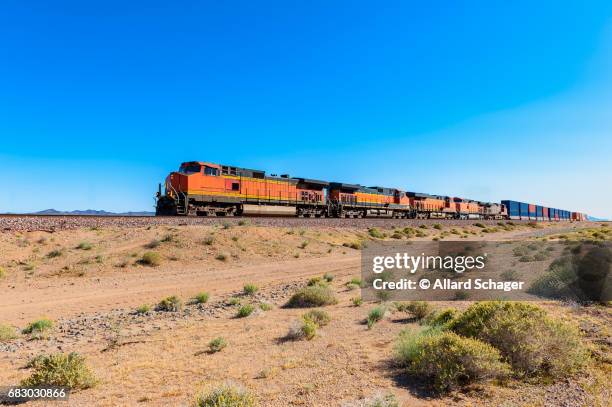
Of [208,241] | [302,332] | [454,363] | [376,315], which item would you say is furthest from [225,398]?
[208,241]

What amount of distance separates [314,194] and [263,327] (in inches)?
1321

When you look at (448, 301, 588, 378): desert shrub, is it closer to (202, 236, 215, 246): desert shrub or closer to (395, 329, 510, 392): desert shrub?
(395, 329, 510, 392): desert shrub

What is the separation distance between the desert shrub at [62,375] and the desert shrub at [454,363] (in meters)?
5.55

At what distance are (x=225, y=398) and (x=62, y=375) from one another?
341cm

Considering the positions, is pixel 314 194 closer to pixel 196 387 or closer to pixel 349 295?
pixel 349 295

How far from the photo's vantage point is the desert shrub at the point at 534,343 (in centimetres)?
600

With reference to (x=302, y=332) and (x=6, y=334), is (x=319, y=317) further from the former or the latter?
(x=6, y=334)

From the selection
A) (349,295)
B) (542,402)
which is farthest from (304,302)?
(542,402)

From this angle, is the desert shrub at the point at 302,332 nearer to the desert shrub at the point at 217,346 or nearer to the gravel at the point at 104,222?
the desert shrub at the point at 217,346

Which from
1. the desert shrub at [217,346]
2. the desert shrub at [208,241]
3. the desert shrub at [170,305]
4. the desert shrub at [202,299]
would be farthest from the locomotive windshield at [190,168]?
the desert shrub at [217,346]

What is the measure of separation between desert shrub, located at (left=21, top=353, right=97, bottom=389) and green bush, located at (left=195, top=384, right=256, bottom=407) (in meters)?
2.65

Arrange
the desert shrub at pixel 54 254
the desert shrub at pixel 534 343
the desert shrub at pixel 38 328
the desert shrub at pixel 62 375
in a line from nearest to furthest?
the desert shrub at pixel 534 343
the desert shrub at pixel 62 375
the desert shrub at pixel 38 328
the desert shrub at pixel 54 254

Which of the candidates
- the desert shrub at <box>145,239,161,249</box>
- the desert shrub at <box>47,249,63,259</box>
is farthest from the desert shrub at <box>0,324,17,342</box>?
the desert shrub at <box>145,239,161,249</box>

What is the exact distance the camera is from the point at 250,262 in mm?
22219
